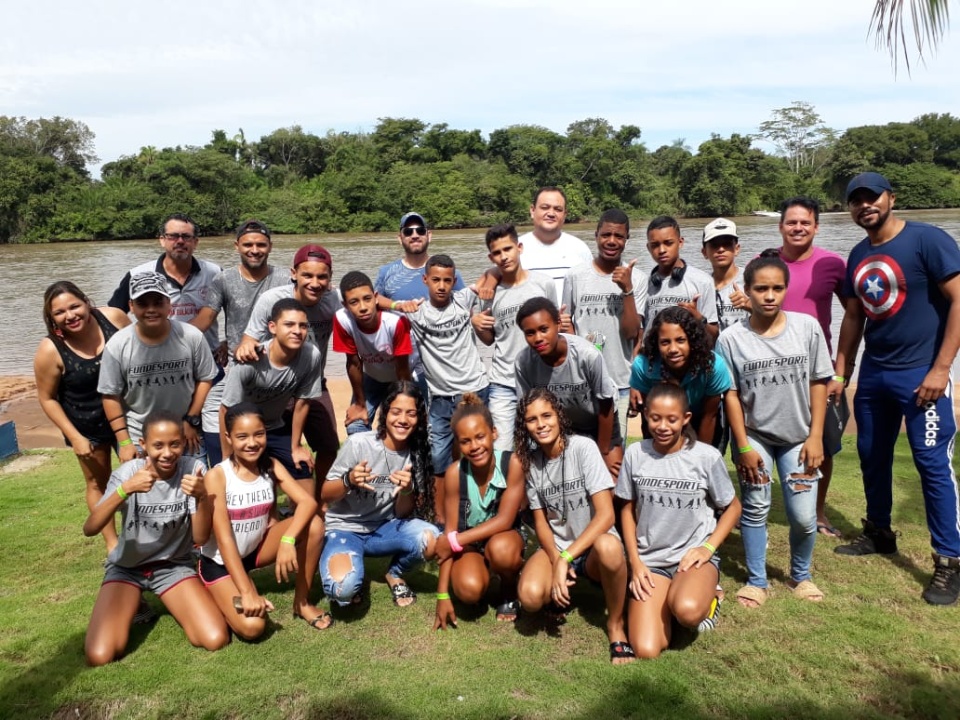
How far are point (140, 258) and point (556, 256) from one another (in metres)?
38.9

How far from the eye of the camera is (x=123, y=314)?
495 cm

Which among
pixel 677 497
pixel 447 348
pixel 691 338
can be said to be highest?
pixel 691 338

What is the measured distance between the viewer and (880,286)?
4.25 meters

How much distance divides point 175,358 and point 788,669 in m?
3.69

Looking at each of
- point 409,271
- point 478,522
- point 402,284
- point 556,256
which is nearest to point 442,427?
point 478,522

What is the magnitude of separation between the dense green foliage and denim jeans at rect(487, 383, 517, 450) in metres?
54.5

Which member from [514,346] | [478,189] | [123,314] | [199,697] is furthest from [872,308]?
[478,189]

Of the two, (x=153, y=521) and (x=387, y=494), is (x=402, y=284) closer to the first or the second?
(x=387, y=494)

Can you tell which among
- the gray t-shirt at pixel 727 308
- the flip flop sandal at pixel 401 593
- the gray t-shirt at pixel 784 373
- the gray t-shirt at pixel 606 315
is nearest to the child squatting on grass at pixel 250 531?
the flip flop sandal at pixel 401 593

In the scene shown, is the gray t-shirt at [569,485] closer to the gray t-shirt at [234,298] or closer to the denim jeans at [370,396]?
the denim jeans at [370,396]

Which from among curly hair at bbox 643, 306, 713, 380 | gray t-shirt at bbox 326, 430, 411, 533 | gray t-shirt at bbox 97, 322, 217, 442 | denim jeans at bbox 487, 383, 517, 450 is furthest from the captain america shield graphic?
gray t-shirt at bbox 97, 322, 217, 442

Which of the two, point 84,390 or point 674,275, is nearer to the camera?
point 84,390

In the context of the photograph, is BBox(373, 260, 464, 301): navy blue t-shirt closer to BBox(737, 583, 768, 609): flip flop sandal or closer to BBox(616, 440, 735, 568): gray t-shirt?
BBox(616, 440, 735, 568): gray t-shirt

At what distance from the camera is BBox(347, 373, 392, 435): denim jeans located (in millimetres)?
5250
